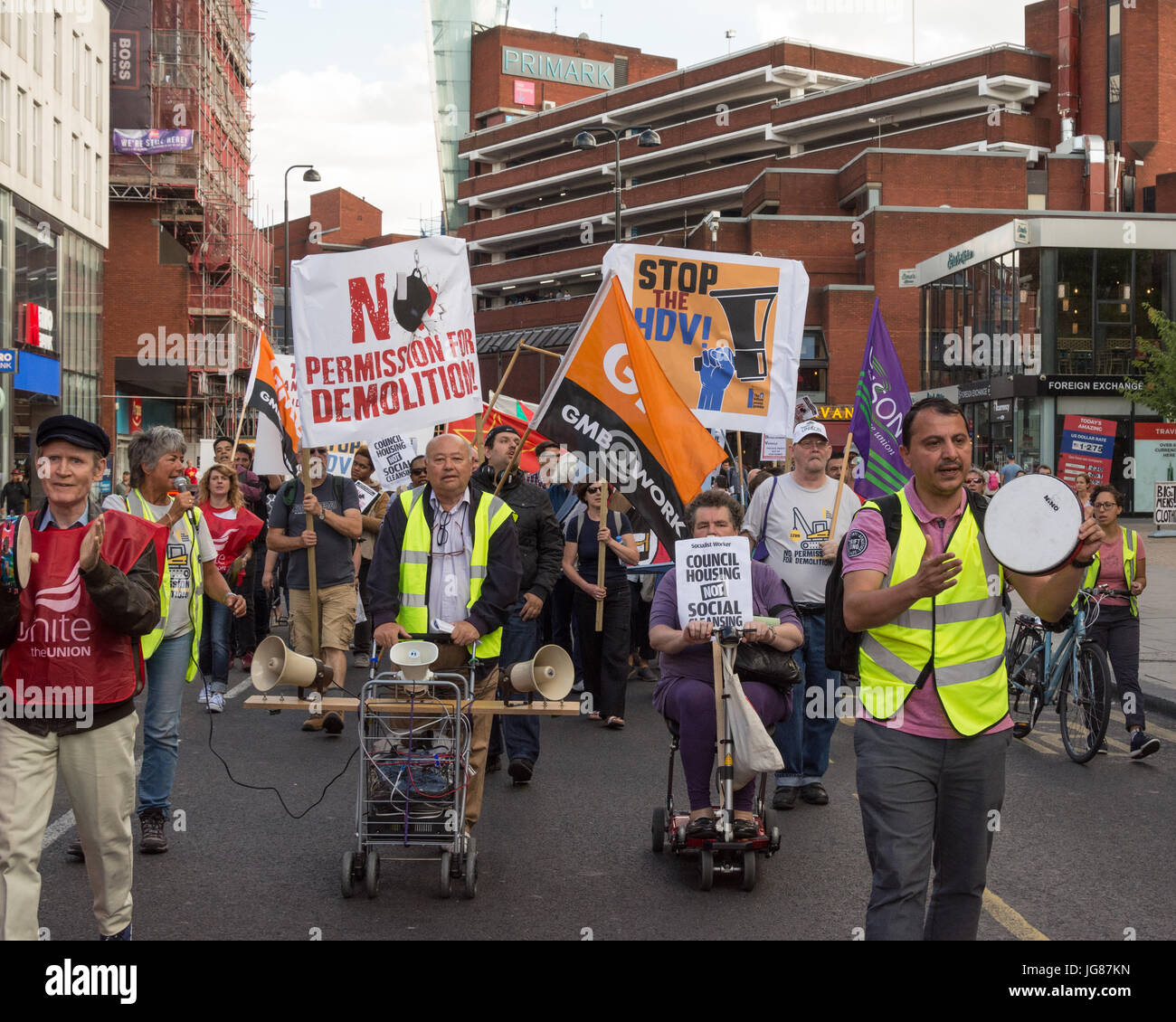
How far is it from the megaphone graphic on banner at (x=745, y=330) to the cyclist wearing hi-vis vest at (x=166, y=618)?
4.38 metres

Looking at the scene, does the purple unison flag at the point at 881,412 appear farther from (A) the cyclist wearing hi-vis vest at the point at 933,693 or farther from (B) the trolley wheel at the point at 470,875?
(A) the cyclist wearing hi-vis vest at the point at 933,693

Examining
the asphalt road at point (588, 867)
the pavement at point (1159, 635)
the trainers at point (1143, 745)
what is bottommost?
the asphalt road at point (588, 867)

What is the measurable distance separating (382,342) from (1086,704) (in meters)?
5.20

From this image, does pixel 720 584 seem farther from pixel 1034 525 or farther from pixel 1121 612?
pixel 1121 612

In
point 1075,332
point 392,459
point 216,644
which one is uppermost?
point 1075,332

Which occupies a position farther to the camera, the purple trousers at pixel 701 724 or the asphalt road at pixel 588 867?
the purple trousers at pixel 701 724

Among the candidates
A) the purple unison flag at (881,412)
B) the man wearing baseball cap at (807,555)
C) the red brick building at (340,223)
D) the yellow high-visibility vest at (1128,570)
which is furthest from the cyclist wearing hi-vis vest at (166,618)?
the red brick building at (340,223)

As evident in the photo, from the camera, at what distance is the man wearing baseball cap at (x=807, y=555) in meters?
7.48

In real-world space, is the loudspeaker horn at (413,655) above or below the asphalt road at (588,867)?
above

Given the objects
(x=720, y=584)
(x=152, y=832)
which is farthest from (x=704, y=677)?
(x=152, y=832)

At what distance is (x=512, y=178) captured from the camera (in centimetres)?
8738

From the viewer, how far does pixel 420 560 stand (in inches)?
245

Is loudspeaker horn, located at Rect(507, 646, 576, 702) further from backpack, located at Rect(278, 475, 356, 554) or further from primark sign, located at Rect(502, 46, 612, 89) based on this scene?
primark sign, located at Rect(502, 46, 612, 89)

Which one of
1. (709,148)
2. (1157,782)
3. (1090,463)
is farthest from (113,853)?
(709,148)
